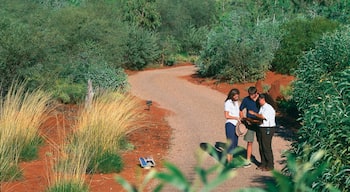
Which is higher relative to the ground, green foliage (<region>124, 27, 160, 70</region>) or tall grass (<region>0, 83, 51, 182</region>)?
tall grass (<region>0, 83, 51, 182</region>)

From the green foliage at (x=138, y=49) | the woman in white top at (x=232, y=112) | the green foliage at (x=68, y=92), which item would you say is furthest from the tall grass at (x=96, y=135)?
the green foliage at (x=138, y=49)

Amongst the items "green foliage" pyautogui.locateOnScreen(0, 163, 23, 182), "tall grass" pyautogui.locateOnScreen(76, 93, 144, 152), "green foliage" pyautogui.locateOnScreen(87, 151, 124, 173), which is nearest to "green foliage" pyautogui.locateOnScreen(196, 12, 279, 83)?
"tall grass" pyautogui.locateOnScreen(76, 93, 144, 152)

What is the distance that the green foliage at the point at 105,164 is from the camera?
33.3ft

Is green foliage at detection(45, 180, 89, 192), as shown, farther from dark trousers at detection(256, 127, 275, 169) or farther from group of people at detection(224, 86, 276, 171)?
dark trousers at detection(256, 127, 275, 169)

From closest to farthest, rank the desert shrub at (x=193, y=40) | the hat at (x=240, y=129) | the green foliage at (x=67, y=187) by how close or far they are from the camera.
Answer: the green foliage at (x=67, y=187) < the hat at (x=240, y=129) < the desert shrub at (x=193, y=40)

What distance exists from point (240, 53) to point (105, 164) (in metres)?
17.5

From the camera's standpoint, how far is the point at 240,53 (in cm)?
2697

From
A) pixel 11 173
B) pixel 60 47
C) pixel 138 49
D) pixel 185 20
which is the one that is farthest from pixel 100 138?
pixel 185 20

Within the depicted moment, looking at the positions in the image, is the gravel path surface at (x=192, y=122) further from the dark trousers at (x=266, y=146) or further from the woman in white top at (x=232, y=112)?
the woman in white top at (x=232, y=112)

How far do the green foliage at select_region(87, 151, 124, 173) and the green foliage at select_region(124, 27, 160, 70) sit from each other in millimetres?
29475

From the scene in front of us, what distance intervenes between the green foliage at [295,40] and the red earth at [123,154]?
1009 centimetres

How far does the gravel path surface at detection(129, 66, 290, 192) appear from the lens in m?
10.2

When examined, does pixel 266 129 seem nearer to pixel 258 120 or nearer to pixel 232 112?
pixel 258 120

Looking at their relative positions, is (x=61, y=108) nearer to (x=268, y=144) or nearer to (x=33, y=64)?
(x=33, y=64)
